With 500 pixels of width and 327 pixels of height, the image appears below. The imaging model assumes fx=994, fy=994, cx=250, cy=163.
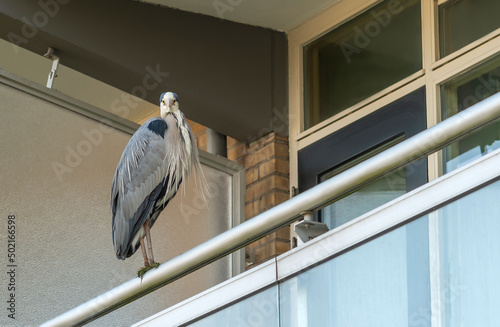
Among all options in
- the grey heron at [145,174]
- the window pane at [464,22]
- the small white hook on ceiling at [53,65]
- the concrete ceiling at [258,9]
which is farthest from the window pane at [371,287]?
the concrete ceiling at [258,9]

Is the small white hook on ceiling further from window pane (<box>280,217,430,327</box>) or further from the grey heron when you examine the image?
window pane (<box>280,217,430,327</box>)

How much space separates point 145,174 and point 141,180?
0.09 feet

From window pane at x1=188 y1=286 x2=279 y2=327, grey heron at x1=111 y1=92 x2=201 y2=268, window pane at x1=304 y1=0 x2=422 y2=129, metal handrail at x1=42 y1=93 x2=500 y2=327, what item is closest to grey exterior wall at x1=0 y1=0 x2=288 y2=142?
window pane at x1=304 y1=0 x2=422 y2=129

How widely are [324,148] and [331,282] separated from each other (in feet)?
8.53

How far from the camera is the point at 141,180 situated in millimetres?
3979

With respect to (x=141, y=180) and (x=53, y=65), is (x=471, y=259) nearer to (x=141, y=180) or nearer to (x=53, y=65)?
(x=141, y=180)

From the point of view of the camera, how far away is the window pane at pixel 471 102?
4.17 metres

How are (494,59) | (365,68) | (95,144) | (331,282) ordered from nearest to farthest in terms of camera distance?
(331,282), (494,59), (95,144), (365,68)

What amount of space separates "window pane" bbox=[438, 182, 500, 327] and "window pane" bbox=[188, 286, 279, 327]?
505 mm

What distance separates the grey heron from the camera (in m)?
3.97

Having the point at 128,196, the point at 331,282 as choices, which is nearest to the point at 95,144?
the point at 128,196

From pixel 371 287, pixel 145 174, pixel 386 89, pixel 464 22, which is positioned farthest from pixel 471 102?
pixel 371 287

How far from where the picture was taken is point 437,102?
4453 millimetres

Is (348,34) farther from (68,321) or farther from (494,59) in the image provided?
(68,321)
